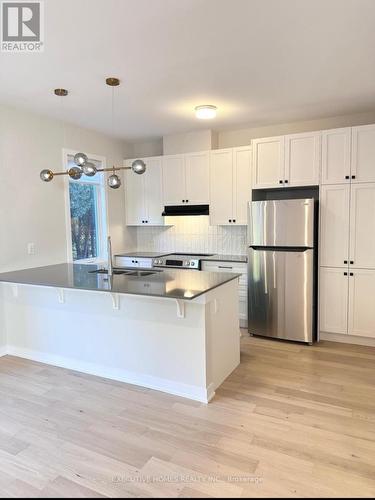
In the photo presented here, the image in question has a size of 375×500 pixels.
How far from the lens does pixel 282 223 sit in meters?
3.89

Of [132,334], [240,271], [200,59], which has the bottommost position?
[132,334]

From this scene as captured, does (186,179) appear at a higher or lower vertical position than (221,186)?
higher

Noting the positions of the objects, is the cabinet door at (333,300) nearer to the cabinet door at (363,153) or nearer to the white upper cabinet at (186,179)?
the cabinet door at (363,153)

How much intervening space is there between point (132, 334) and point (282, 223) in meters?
2.07

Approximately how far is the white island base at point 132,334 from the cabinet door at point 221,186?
155 centimetres

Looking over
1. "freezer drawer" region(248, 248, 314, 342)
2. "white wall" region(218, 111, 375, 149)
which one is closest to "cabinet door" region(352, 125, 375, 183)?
"white wall" region(218, 111, 375, 149)

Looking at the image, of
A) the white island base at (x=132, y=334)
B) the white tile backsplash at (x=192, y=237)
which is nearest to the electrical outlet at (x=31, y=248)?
the white island base at (x=132, y=334)

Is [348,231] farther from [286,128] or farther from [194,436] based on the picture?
[194,436]

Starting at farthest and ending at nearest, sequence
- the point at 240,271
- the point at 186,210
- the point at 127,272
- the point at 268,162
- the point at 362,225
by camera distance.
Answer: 1. the point at 186,210
2. the point at 240,271
3. the point at 268,162
4. the point at 362,225
5. the point at 127,272

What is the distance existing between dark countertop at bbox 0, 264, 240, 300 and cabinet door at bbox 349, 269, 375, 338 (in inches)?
59.0

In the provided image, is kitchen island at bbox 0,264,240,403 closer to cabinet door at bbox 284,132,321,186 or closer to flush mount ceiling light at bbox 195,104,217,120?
cabinet door at bbox 284,132,321,186

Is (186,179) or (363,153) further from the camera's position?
(186,179)

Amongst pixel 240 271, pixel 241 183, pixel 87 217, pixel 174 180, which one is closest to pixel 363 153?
pixel 241 183

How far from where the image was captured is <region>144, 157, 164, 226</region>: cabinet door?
5117 millimetres
